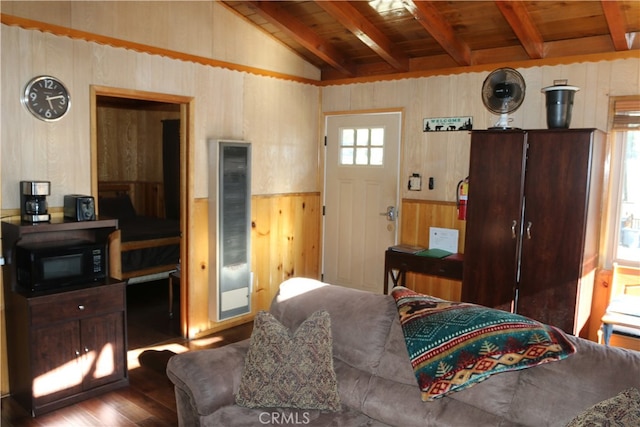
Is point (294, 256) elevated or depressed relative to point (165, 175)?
depressed

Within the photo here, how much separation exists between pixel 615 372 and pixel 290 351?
130cm

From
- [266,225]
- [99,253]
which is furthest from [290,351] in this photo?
[266,225]

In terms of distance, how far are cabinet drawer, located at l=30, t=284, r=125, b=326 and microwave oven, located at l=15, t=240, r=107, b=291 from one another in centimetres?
10

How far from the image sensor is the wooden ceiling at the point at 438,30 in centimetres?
354

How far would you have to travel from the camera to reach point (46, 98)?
335 cm

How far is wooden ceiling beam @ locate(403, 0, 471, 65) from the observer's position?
3.61m

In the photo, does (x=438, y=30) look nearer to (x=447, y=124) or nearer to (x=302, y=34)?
(x=447, y=124)

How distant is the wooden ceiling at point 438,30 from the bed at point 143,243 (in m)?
2.50

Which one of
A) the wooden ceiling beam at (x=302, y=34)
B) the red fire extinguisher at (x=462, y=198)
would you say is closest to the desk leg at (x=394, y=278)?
the red fire extinguisher at (x=462, y=198)

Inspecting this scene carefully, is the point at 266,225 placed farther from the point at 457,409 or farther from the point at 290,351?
the point at 457,409

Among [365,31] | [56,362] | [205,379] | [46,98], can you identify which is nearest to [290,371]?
[205,379]

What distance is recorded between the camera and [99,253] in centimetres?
334

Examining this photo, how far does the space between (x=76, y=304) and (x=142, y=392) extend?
29.1 inches

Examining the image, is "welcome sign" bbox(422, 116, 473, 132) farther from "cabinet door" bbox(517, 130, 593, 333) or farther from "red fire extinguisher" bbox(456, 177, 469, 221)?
"cabinet door" bbox(517, 130, 593, 333)
